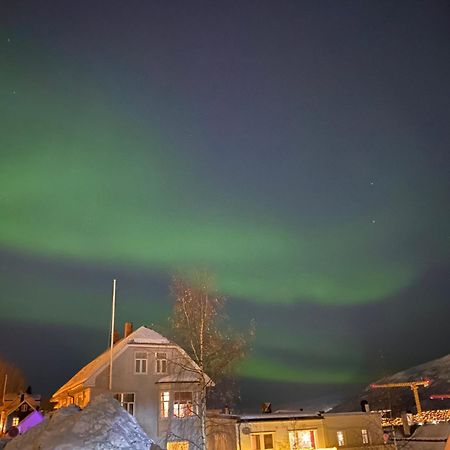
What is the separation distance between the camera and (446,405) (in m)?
182

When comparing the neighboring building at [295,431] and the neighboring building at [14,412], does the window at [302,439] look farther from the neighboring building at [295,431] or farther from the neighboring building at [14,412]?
the neighboring building at [14,412]

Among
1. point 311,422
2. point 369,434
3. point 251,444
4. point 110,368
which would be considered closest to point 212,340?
point 110,368

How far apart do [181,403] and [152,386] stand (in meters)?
2.86

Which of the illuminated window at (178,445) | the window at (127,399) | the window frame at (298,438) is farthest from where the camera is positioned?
Result: the window frame at (298,438)


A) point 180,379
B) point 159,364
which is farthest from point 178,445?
point 159,364

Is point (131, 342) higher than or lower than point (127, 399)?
higher

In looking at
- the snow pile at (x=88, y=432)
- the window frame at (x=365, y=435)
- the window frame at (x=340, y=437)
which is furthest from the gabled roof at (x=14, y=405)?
the window frame at (x=365, y=435)

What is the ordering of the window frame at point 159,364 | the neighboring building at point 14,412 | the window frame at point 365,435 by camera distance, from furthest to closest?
the neighboring building at point 14,412 < the window frame at point 365,435 < the window frame at point 159,364

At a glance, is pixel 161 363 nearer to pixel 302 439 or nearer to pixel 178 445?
pixel 178 445

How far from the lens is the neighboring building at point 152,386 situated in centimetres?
3678

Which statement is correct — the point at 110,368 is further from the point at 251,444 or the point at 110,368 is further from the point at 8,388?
the point at 8,388

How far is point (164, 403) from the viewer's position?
37906 mm

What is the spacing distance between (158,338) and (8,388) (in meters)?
74.0

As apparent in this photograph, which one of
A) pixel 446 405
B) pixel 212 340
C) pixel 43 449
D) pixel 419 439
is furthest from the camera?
pixel 446 405
